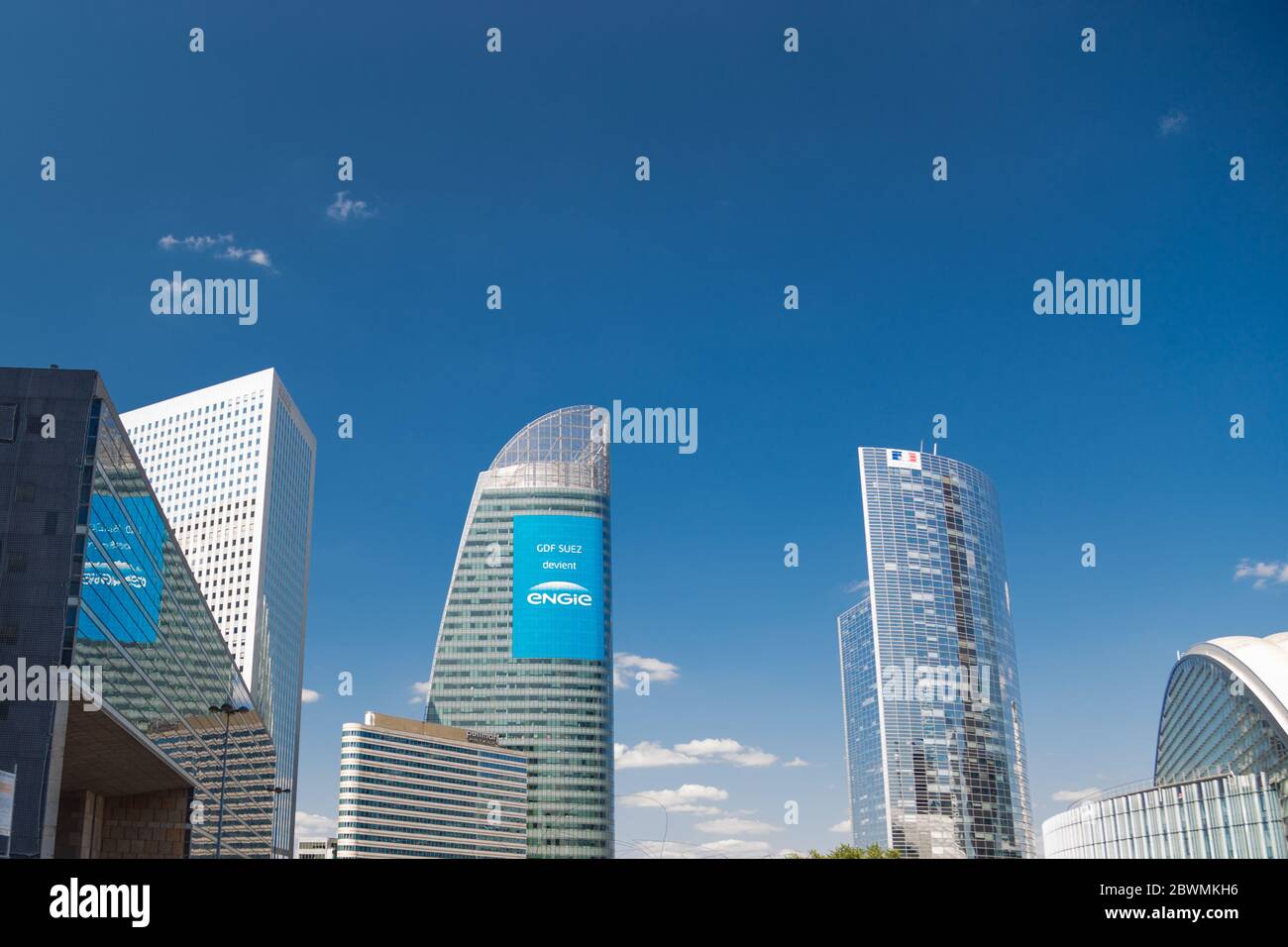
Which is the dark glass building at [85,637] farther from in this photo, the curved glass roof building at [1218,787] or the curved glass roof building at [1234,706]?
the curved glass roof building at [1234,706]

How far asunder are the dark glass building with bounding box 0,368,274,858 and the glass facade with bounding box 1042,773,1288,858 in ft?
187

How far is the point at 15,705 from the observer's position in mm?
44719

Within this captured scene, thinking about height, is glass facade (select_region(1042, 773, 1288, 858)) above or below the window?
below

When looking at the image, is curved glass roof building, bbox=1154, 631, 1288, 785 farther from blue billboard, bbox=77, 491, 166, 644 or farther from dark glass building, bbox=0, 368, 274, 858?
blue billboard, bbox=77, 491, 166, 644

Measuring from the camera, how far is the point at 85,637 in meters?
49.3

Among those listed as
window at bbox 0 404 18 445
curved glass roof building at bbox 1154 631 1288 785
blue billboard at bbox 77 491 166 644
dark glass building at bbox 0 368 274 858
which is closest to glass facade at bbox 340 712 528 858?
dark glass building at bbox 0 368 274 858

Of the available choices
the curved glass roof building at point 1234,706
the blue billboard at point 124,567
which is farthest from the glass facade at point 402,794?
the blue billboard at point 124,567

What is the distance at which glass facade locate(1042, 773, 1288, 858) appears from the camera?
78.1 metres

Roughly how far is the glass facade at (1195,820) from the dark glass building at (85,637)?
5697 centimetres

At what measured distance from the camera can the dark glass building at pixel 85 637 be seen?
149 ft
